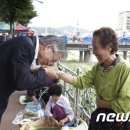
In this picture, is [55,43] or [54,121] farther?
[54,121]

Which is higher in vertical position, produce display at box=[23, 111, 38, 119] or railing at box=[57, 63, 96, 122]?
railing at box=[57, 63, 96, 122]

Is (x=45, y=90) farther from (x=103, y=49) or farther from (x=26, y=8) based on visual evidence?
(x=26, y=8)

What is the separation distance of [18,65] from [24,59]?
6 centimetres

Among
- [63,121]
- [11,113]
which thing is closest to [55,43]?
[63,121]

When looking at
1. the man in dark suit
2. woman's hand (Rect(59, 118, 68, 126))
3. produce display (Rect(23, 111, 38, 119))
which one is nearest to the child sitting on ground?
woman's hand (Rect(59, 118, 68, 126))

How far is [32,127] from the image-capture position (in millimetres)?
5293

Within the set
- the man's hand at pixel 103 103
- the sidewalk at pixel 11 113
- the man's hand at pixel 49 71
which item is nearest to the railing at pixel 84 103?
the sidewalk at pixel 11 113

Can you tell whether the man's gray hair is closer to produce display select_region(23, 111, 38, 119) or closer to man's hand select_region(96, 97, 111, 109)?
man's hand select_region(96, 97, 111, 109)

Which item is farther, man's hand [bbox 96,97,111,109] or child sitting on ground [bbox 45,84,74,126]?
child sitting on ground [bbox 45,84,74,126]

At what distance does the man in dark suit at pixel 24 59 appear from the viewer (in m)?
2.93

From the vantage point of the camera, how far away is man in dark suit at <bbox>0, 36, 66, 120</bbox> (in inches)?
115

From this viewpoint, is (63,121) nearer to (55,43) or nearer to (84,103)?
(84,103)

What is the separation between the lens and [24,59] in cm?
293

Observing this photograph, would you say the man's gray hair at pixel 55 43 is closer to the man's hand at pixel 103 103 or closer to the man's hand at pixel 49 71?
the man's hand at pixel 49 71
